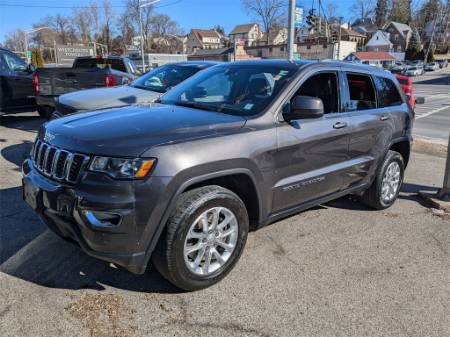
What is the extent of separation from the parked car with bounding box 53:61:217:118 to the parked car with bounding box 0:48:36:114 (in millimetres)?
3223

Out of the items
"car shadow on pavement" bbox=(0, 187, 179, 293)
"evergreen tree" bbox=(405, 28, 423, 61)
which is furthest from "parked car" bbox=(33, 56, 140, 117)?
"evergreen tree" bbox=(405, 28, 423, 61)

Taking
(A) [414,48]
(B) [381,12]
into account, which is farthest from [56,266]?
(B) [381,12]

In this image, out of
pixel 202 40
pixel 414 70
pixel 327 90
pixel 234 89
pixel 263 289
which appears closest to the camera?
pixel 263 289

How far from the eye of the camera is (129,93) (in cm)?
695

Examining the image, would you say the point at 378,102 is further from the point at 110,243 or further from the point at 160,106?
the point at 110,243

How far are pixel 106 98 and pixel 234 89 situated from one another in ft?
10.8

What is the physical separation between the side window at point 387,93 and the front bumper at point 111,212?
133 inches

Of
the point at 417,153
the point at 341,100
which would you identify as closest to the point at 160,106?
the point at 341,100

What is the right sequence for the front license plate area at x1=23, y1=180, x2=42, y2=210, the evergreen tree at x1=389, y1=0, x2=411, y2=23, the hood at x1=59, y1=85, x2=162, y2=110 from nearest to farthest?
the front license plate area at x1=23, y1=180, x2=42, y2=210
the hood at x1=59, y1=85, x2=162, y2=110
the evergreen tree at x1=389, y1=0, x2=411, y2=23

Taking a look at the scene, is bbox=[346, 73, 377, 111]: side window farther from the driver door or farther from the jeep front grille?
the jeep front grille

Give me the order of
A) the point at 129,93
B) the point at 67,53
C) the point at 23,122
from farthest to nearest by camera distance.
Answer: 1. the point at 67,53
2. the point at 23,122
3. the point at 129,93

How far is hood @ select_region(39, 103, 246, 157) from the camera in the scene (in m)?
2.80

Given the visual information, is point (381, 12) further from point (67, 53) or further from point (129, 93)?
point (129, 93)

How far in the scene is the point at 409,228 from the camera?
185 inches
